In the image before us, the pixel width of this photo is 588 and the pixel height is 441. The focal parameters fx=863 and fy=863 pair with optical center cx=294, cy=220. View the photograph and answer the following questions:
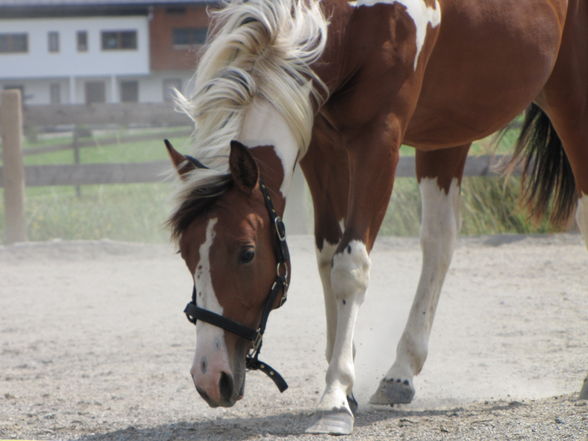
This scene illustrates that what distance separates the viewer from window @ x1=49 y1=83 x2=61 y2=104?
52.3 meters

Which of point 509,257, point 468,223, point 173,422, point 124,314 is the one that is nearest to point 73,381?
point 173,422

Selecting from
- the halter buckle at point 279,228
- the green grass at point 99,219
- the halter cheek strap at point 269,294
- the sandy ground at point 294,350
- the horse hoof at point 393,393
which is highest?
the halter buckle at point 279,228

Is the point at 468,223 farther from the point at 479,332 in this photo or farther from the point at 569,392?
the point at 569,392

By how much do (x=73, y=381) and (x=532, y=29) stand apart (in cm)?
276

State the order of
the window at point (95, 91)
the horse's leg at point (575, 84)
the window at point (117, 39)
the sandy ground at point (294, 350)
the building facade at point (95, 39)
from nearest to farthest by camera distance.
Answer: the sandy ground at point (294, 350)
the horse's leg at point (575, 84)
the building facade at point (95, 39)
the window at point (117, 39)
the window at point (95, 91)

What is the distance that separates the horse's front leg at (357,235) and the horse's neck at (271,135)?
0.28m

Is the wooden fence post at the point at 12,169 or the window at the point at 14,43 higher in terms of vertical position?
the window at the point at 14,43

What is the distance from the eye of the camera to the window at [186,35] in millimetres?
50344

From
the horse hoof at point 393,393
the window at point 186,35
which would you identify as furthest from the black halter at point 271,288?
the window at point 186,35

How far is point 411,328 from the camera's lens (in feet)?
13.2

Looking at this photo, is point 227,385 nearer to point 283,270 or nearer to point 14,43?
point 283,270

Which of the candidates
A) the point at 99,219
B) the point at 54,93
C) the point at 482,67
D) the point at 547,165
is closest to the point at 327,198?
the point at 482,67

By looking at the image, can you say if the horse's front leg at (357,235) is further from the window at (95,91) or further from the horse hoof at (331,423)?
the window at (95,91)

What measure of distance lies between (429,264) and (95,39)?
163 ft
